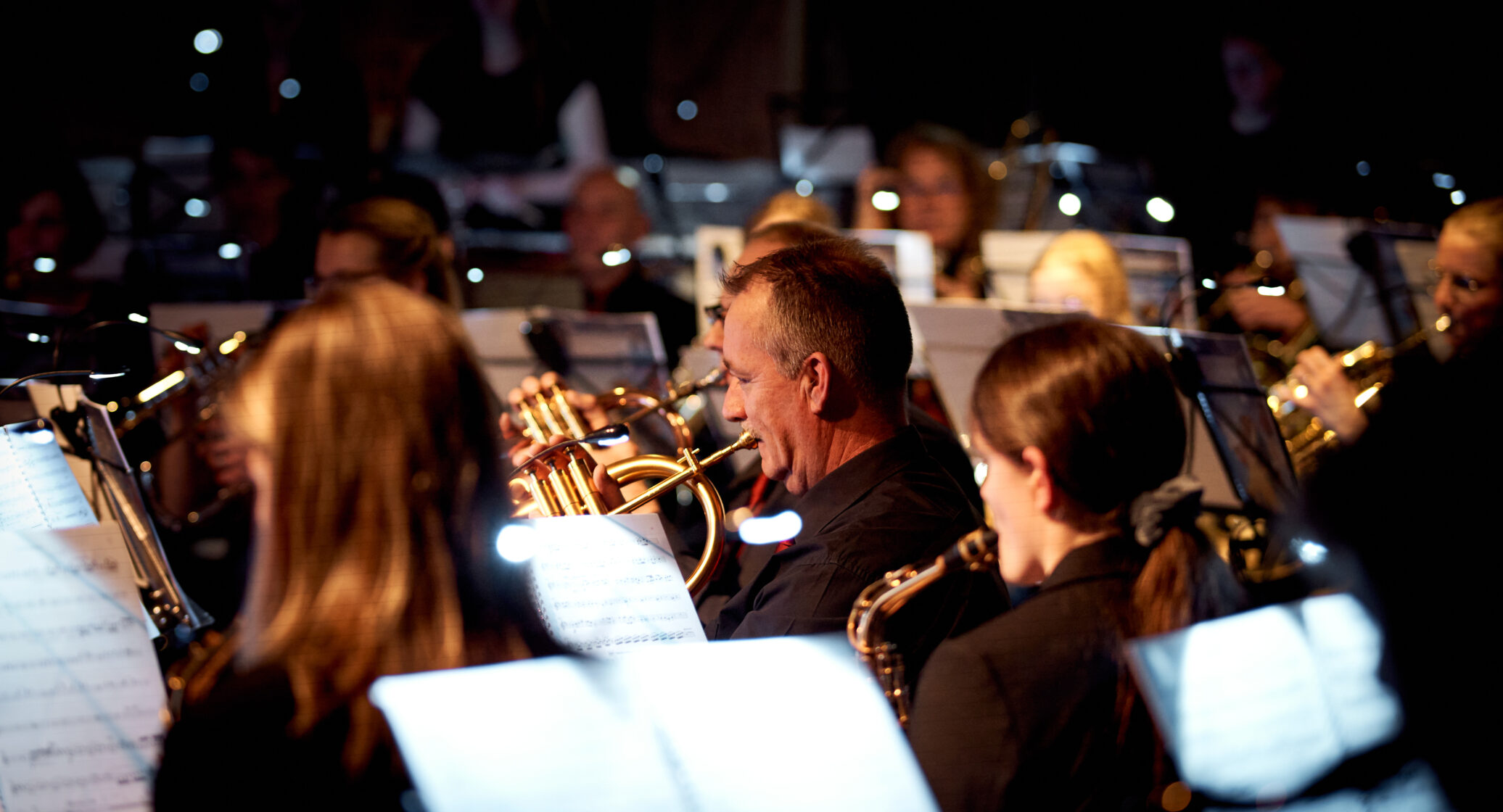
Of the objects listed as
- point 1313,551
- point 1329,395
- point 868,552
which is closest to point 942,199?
point 1329,395

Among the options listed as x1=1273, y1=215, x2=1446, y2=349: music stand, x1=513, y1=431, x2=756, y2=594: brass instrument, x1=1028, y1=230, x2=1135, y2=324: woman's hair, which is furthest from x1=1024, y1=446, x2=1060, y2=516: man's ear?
x1=1273, y1=215, x2=1446, y2=349: music stand

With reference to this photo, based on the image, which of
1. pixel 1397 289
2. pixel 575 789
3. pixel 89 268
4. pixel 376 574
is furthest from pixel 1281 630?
pixel 89 268

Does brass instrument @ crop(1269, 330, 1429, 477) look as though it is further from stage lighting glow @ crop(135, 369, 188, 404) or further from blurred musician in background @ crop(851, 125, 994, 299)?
stage lighting glow @ crop(135, 369, 188, 404)

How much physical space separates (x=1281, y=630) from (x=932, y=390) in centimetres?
251

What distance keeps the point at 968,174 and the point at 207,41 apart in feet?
12.7

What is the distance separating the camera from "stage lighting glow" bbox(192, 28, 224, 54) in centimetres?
533

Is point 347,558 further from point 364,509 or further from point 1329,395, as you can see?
point 1329,395


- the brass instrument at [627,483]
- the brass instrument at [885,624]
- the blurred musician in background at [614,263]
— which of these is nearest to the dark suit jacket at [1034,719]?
the brass instrument at [885,624]

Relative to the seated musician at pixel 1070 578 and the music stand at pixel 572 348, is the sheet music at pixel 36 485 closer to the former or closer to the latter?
the music stand at pixel 572 348

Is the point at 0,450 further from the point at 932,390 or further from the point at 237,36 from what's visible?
the point at 237,36

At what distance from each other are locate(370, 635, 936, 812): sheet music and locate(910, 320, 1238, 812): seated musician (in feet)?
0.81

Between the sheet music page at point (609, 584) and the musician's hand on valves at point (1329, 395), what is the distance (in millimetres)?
1901

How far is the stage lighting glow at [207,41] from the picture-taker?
5.33 metres

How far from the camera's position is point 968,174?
4.62 m
